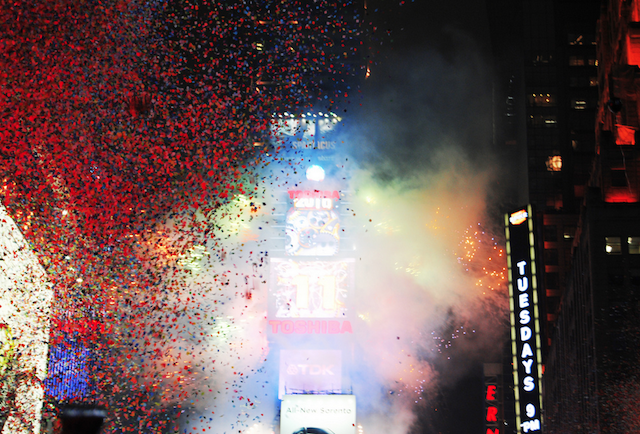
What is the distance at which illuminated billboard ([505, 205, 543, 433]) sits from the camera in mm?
11609

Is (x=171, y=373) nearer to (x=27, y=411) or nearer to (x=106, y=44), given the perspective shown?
(x=27, y=411)

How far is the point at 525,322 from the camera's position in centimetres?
1205

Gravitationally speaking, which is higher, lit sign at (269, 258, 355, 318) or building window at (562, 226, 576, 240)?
building window at (562, 226, 576, 240)

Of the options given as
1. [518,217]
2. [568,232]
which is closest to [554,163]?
[568,232]

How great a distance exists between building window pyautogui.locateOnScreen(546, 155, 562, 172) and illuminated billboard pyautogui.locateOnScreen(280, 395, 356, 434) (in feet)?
118

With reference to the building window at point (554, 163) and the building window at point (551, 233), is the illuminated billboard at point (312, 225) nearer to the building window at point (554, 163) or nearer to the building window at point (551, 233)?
the building window at point (551, 233)

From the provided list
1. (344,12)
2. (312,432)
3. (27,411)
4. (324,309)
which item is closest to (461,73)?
(344,12)

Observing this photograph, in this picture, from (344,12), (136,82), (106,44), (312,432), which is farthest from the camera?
(344,12)

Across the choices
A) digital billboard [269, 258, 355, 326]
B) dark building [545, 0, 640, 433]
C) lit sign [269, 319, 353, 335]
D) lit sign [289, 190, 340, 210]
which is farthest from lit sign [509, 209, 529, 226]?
lit sign [289, 190, 340, 210]

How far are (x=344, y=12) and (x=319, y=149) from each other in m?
9.02

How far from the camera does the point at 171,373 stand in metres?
20.2

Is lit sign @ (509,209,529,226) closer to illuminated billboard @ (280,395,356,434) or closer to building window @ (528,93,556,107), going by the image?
illuminated billboard @ (280,395,356,434)

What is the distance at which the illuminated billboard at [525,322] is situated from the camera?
11609mm

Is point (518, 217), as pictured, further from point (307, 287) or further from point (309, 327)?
point (309, 327)
